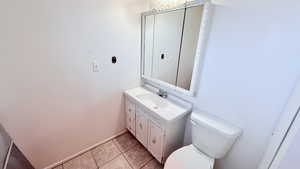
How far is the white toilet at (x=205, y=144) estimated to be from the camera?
3.32 feet

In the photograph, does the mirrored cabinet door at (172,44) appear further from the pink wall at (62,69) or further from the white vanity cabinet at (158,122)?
the white vanity cabinet at (158,122)

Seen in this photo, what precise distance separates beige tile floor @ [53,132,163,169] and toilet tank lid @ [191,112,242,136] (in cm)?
86

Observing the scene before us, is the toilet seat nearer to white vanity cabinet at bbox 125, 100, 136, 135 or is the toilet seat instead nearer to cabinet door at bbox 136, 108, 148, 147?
cabinet door at bbox 136, 108, 148, 147

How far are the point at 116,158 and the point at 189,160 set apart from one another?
1.00 m

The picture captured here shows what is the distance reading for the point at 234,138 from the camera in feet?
3.25

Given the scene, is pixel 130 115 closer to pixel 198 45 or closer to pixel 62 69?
pixel 62 69

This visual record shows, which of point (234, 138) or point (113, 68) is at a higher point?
point (113, 68)

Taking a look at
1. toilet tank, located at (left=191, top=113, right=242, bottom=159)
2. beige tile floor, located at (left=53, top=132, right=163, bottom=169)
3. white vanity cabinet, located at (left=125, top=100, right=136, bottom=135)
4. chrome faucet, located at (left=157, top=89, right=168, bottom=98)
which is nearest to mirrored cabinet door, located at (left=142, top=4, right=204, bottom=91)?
chrome faucet, located at (left=157, top=89, right=168, bottom=98)

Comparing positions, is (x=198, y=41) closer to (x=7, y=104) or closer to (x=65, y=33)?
(x=65, y=33)

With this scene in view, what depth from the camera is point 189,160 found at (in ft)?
3.59

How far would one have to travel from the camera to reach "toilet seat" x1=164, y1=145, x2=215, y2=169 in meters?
1.04

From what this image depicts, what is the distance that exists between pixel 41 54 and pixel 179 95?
1476 millimetres

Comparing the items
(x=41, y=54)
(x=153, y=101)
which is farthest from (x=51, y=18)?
(x=153, y=101)

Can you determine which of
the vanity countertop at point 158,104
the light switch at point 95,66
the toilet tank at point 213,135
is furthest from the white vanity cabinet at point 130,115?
the toilet tank at point 213,135
